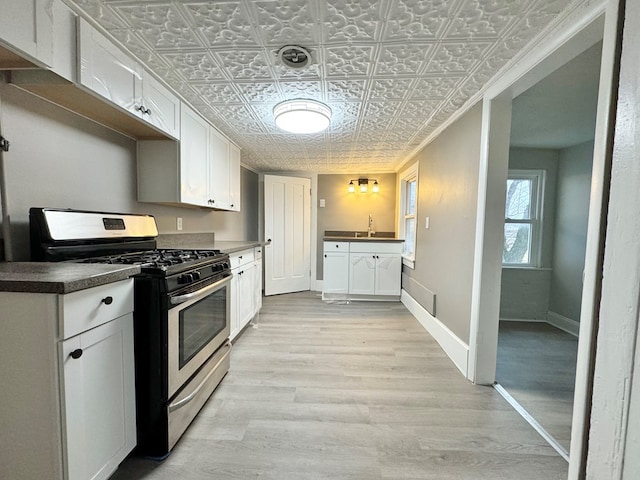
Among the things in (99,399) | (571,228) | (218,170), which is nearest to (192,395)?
(99,399)

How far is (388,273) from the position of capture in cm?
408

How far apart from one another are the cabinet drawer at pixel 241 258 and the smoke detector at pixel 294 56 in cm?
155

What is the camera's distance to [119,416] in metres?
1.16

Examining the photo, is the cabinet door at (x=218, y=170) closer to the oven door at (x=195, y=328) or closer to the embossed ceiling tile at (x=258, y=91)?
the embossed ceiling tile at (x=258, y=91)

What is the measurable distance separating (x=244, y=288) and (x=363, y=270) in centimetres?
196

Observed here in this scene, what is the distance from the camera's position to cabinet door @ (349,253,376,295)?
4.11 m

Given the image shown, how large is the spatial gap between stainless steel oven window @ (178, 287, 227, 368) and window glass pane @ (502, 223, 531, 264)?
3432 mm

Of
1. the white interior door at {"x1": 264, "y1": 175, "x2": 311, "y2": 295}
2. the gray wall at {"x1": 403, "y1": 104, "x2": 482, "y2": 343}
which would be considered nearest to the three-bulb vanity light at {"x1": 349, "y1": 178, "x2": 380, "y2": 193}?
the white interior door at {"x1": 264, "y1": 175, "x2": 311, "y2": 295}

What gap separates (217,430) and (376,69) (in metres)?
2.27

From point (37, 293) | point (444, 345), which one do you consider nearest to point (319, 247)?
point (444, 345)

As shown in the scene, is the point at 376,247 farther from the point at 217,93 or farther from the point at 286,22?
the point at 286,22

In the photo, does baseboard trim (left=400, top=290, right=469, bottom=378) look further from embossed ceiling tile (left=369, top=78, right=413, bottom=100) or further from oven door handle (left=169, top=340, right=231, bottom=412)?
embossed ceiling tile (left=369, top=78, right=413, bottom=100)

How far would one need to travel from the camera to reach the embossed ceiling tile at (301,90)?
1850 millimetres

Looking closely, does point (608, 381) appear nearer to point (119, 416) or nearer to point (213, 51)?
point (119, 416)
